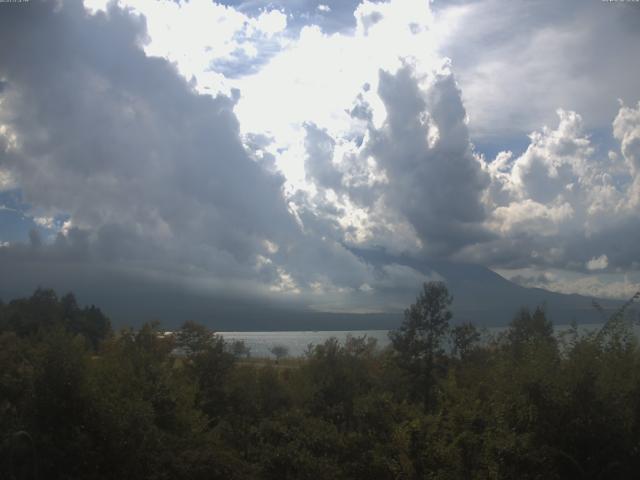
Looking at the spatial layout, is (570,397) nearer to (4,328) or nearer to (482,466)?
(482,466)

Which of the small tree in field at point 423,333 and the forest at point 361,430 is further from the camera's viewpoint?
the small tree in field at point 423,333

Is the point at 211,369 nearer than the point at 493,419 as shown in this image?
No

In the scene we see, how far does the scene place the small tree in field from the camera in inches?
1668

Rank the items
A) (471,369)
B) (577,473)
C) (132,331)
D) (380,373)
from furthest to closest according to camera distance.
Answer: (132,331) → (380,373) → (471,369) → (577,473)

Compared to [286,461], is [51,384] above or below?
above

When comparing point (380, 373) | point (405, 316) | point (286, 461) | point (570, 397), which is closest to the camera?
point (286, 461)

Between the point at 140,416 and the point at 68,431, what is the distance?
7.31 ft

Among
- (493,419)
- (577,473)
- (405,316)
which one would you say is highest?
(405,316)

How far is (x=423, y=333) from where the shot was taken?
142 ft

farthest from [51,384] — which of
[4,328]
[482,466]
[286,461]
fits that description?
[4,328]

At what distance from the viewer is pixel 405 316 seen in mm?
43906

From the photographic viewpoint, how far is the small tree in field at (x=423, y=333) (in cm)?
4238

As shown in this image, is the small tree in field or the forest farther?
the small tree in field

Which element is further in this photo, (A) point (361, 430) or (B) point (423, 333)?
(B) point (423, 333)
